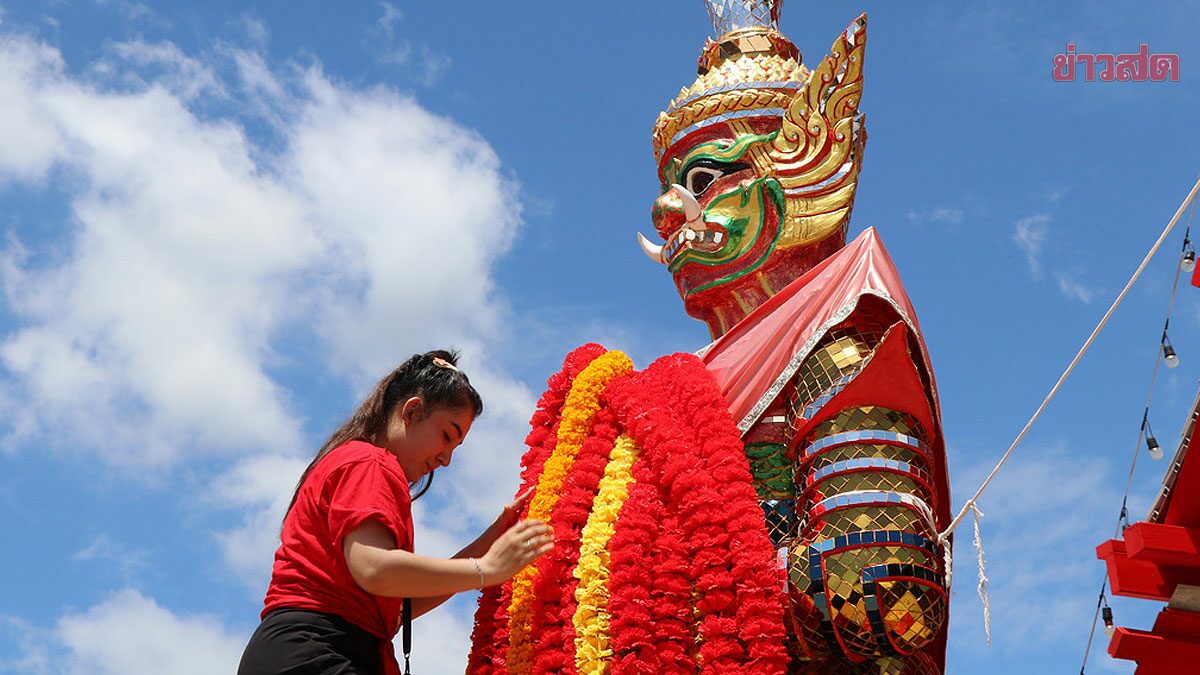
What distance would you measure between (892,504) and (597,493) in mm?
1126

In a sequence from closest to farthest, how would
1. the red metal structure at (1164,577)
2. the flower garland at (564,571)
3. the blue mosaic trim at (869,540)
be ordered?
the blue mosaic trim at (869,540) < the flower garland at (564,571) < the red metal structure at (1164,577)

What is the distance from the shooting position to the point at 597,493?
16.1 ft

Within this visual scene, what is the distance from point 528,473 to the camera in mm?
5344

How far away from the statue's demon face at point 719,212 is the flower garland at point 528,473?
0.60m

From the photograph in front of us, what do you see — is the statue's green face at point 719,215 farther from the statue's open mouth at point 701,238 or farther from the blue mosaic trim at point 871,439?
the blue mosaic trim at point 871,439

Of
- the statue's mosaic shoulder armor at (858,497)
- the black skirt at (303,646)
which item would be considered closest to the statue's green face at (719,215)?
the statue's mosaic shoulder armor at (858,497)

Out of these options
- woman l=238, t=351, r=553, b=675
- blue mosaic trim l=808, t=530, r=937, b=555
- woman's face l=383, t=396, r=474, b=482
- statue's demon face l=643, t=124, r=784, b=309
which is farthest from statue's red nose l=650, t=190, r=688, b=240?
woman l=238, t=351, r=553, b=675

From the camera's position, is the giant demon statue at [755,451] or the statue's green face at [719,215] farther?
the statue's green face at [719,215]

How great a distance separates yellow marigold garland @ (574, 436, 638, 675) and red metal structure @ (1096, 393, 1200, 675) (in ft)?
7.79

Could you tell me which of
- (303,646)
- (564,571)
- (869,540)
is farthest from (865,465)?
(303,646)

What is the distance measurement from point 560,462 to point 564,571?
50 cm

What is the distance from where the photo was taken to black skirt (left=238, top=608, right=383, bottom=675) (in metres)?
3.48

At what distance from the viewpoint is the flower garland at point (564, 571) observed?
4.53 meters

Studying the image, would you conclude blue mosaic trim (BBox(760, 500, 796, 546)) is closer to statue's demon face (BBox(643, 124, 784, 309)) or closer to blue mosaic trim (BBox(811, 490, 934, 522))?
blue mosaic trim (BBox(811, 490, 934, 522))
